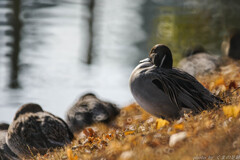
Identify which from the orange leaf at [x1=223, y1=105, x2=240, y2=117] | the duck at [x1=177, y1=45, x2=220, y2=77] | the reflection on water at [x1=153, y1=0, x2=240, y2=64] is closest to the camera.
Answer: the orange leaf at [x1=223, y1=105, x2=240, y2=117]

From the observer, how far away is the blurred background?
14.5 m

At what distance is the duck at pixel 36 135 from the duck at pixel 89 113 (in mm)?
1429

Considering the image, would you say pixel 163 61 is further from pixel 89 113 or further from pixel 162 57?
pixel 89 113

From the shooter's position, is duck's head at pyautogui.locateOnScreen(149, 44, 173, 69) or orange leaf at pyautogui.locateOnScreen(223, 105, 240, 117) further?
duck's head at pyautogui.locateOnScreen(149, 44, 173, 69)

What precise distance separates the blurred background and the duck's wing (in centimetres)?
757

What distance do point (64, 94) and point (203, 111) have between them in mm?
9979

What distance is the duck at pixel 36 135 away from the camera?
18.0ft

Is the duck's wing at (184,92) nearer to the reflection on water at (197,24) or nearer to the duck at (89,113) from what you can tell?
the duck at (89,113)

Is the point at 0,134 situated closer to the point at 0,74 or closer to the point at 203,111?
the point at 203,111

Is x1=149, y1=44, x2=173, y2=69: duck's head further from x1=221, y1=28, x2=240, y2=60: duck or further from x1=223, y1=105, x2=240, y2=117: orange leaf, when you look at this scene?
x1=221, y1=28, x2=240, y2=60: duck

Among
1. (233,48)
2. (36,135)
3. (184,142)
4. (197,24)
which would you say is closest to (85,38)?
(197,24)

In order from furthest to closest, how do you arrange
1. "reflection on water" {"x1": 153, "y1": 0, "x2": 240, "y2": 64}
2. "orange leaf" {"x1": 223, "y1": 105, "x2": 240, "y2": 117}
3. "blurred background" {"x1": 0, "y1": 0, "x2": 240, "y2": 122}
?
1. "reflection on water" {"x1": 153, "y1": 0, "x2": 240, "y2": 64}
2. "blurred background" {"x1": 0, "y1": 0, "x2": 240, "y2": 122}
3. "orange leaf" {"x1": 223, "y1": 105, "x2": 240, "y2": 117}

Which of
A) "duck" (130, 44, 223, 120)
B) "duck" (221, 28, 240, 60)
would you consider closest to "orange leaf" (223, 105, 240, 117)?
"duck" (130, 44, 223, 120)

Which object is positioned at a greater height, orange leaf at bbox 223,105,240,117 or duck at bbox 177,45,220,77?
orange leaf at bbox 223,105,240,117
